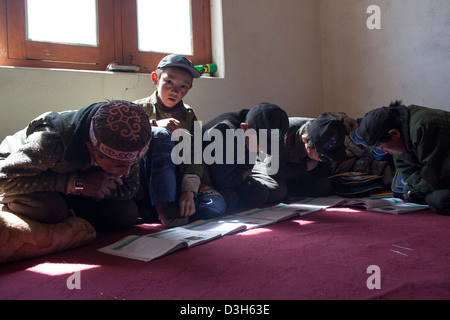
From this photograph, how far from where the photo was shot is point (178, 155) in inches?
86.3

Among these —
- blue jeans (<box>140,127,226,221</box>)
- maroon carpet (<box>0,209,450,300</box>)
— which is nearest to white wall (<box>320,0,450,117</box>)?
maroon carpet (<box>0,209,450,300</box>)

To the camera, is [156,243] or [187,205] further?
[187,205]

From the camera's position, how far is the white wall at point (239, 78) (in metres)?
2.56

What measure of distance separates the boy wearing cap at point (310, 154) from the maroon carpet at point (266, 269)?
65cm

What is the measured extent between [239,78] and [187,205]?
1883 millimetres

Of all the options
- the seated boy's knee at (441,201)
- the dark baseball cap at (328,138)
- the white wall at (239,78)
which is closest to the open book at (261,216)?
the dark baseball cap at (328,138)

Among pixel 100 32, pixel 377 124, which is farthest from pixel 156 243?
pixel 100 32

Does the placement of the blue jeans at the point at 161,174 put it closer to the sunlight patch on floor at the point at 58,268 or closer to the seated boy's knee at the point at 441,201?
the sunlight patch on floor at the point at 58,268

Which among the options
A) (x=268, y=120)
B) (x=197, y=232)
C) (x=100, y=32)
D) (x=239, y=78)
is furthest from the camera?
(x=239, y=78)

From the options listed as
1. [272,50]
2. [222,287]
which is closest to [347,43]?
[272,50]

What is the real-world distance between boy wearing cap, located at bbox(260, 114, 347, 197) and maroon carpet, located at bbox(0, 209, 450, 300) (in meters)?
0.65

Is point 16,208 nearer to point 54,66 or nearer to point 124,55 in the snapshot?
point 54,66

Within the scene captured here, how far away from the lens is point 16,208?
157 centimetres

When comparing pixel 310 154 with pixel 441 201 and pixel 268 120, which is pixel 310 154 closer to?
pixel 268 120
